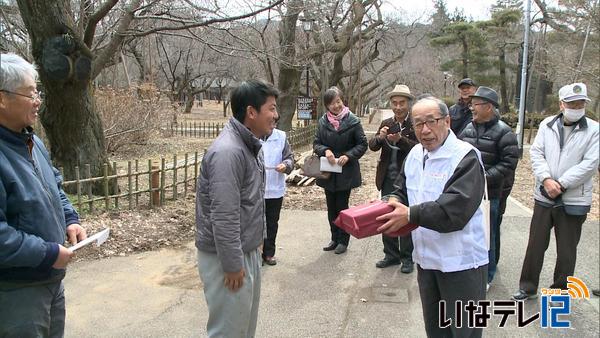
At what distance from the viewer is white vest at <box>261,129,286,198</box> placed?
478cm

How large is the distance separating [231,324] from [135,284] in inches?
88.0

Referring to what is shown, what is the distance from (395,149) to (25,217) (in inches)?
132

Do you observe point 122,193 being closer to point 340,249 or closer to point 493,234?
point 340,249

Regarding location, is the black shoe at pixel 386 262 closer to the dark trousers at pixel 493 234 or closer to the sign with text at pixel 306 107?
the dark trousers at pixel 493 234

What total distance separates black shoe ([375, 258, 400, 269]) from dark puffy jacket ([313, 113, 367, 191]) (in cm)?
85

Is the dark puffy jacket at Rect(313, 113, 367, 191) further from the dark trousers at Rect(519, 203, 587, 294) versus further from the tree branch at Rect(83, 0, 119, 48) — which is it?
the tree branch at Rect(83, 0, 119, 48)

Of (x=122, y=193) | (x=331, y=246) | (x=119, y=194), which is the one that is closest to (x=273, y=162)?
(x=331, y=246)

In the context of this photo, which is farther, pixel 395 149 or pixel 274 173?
pixel 274 173

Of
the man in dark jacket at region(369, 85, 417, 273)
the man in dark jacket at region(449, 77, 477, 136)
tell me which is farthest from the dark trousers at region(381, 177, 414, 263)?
the man in dark jacket at region(449, 77, 477, 136)

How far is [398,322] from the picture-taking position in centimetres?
365

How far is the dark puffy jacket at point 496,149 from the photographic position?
3.91m

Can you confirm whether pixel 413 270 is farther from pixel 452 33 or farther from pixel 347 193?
pixel 452 33

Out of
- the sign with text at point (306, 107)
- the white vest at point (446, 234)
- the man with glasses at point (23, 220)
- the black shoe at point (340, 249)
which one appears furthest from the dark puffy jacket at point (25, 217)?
the sign with text at point (306, 107)

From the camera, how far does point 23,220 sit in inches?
79.0
